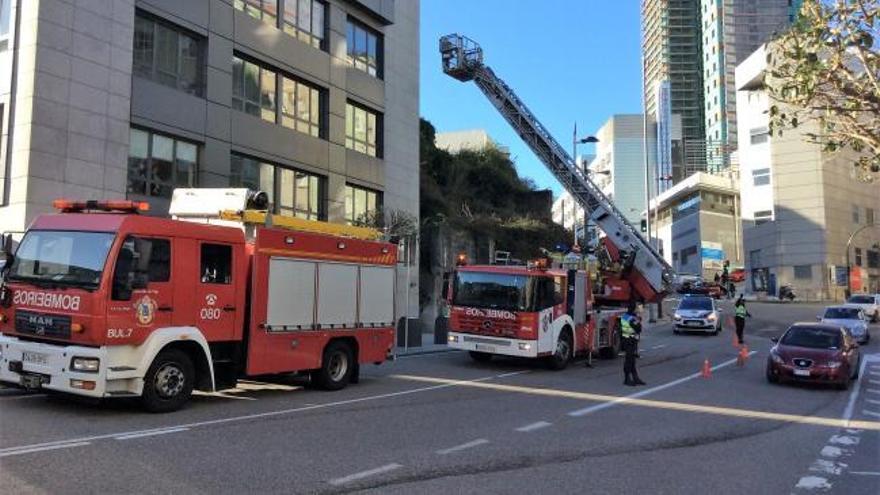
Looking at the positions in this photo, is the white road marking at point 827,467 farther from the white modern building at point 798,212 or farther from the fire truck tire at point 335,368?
the white modern building at point 798,212

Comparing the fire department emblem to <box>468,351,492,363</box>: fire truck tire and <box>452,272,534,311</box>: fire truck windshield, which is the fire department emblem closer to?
<box>452,272,534,311</box>: fire truck windshield

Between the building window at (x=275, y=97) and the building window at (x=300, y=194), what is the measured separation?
1681 mm

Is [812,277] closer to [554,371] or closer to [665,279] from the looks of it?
[665,279]

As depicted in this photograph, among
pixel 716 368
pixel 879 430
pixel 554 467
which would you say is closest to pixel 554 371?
pixel 716 368

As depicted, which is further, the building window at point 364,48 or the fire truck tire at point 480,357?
the building window at point 364,48

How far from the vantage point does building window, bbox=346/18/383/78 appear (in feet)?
102

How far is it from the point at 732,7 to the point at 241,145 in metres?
116

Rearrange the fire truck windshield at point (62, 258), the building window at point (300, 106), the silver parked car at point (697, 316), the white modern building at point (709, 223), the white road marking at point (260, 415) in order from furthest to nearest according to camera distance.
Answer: the white modern building at point (709, 223), the silver parked car at point (697, 316), the building window at point (300, 106), the fire truck windshield at point (62, 258), the white road marking at point (260, 415)

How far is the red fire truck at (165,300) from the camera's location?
32.2 feet

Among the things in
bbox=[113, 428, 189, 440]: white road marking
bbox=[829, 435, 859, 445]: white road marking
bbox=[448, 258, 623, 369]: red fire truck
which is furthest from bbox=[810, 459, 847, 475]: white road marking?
bbox=[448, 258, 623, 369]: red fire truck

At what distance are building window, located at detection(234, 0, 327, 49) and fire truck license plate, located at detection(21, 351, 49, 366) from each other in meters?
17.3

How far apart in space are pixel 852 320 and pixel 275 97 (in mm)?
23219

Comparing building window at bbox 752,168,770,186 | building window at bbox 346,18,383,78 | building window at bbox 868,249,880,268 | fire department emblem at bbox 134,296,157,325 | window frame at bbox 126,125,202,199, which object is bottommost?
fire department emblem at bbox 134,296,157,325

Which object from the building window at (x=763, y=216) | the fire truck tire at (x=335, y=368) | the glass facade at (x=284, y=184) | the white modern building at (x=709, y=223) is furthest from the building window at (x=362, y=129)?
the white modern building at (x=709, y=223)
